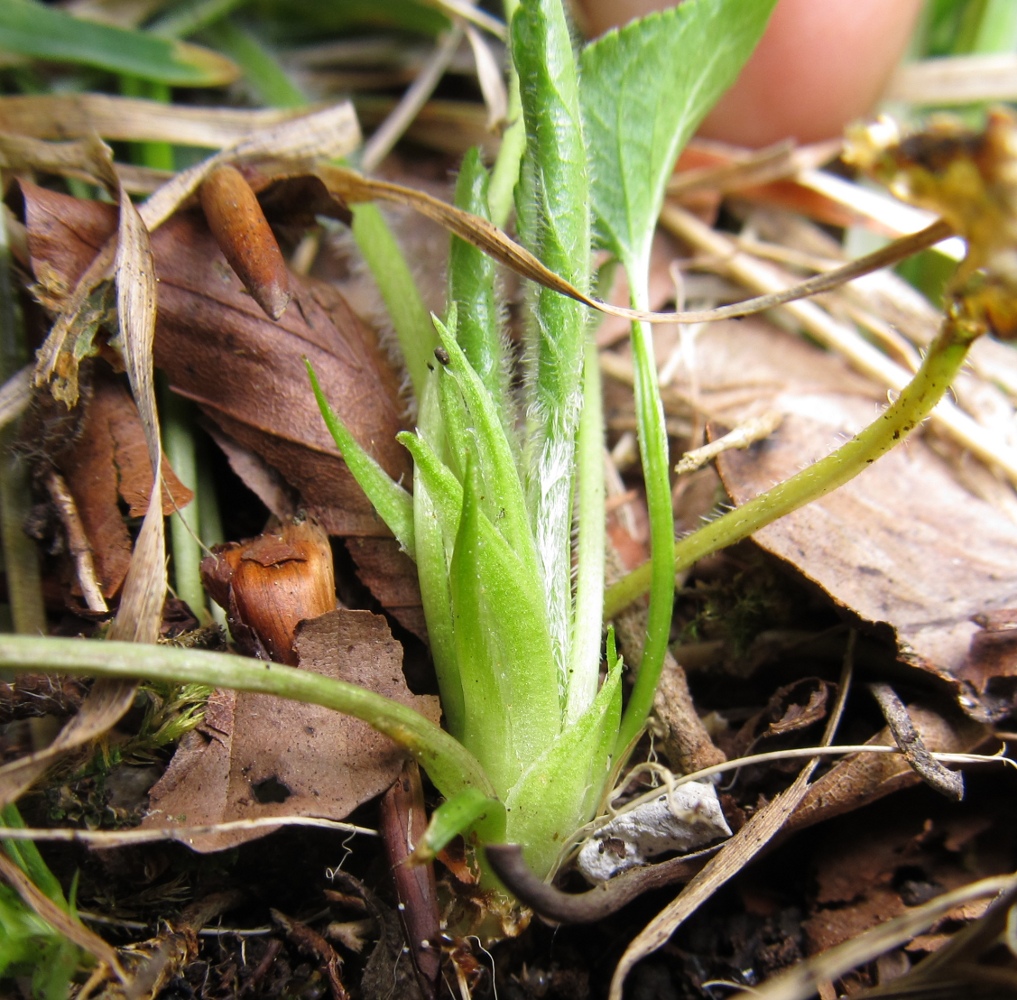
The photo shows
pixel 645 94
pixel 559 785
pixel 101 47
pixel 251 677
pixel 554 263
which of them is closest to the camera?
pixel 251 677

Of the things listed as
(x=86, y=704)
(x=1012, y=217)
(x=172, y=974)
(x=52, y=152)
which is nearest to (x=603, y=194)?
(x=1012, y=217)

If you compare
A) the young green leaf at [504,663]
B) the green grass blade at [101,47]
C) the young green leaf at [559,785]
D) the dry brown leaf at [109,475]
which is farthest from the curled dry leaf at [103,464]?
the green grass blade at [101,47]

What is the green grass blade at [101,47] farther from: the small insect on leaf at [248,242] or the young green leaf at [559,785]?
the young green leaf at [559,785]

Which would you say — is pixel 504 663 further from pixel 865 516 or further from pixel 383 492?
pixel 865 516

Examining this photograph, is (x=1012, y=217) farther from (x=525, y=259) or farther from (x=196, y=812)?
(x=196, y=812)

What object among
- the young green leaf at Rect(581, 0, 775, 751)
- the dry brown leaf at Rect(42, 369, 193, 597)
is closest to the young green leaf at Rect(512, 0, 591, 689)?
the young green leaf at Rect(581, 0, 775, 751)

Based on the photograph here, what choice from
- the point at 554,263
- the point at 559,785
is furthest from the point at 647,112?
the point at 559,785

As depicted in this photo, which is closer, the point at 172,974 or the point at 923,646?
the point at 172,974
